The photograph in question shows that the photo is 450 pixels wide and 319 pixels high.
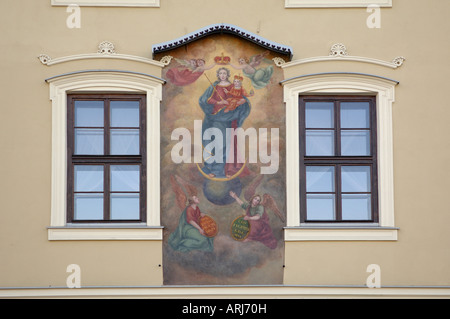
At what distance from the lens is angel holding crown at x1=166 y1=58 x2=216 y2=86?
11.1 meters

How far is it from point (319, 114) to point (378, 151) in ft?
3.29

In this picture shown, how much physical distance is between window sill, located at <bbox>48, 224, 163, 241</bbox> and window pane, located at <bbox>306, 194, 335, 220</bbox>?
2.17 metres

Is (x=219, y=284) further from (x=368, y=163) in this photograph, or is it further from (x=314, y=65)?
(x=314, y=65)

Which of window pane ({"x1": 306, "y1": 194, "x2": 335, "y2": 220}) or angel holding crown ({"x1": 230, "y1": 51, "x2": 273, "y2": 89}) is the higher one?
angel holding crown ({"x1": 230, "y1": 51, "x2": 273, "y2": 89})

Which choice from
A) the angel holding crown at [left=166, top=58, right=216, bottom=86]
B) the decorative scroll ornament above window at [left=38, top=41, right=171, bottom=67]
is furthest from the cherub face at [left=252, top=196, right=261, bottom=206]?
the decorative scroll ornament above window at [left=38, top=41, right=171, bottom=67]

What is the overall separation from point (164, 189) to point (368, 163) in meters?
2.97

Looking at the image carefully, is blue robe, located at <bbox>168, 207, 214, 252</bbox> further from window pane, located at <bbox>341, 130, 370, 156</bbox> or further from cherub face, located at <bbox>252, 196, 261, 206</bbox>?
window pane, located at <bbox>341, 130, 370, 156</bbox>

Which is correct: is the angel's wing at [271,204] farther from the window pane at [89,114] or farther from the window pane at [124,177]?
the window pane at [89,114]

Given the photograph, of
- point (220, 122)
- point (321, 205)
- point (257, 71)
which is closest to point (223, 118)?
point (220, 122)

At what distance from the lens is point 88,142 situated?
11031 mm

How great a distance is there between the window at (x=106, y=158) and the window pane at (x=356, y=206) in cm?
291

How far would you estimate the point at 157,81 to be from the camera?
36.0ft

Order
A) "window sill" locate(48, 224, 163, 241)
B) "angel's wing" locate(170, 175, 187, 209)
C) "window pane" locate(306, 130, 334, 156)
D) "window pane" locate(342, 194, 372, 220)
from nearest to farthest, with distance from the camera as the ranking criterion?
"window sill" locate(48, 224, 163, 241) < "angel's wing" locate(170, 175, 187, 209) < "window pane" locate(342, 194, 372, 220) < "window pane" locate(306, 130, 334, 156)

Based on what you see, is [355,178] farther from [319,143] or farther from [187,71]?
[187,71]
